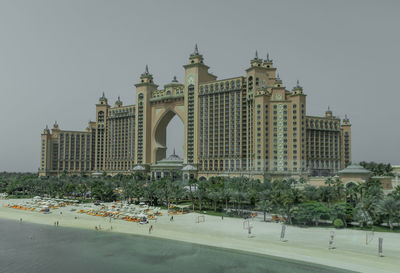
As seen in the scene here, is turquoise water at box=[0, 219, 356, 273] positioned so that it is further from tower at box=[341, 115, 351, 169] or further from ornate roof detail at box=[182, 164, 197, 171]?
tower at box=[341, 115, 351, 169]

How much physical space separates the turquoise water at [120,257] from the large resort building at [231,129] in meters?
75.5

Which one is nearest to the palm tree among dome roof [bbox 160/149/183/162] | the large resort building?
the large resort building

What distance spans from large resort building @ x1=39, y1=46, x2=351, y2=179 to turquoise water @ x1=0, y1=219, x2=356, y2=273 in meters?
75.5

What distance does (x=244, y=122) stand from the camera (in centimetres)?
14112

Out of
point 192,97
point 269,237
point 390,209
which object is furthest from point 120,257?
point 192,97

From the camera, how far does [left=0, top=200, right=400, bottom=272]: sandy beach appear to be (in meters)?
47.3

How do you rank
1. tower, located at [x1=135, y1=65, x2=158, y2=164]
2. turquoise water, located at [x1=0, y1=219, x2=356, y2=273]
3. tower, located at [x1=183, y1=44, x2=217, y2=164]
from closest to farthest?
turquoise water, located at [x1=0, y1=219, x2=356, y2=273]
tower, located at [x1=183, y1=44, x2=217, y2=164]
tower, located at [x1=135, y1=65, x2=158, y2=164]

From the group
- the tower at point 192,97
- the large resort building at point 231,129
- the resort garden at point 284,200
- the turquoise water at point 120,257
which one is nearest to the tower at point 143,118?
the large resort building at point 231,129

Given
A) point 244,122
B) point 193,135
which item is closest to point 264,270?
point 244,122

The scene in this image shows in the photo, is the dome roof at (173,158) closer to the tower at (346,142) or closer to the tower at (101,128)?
the tower at (101,128)

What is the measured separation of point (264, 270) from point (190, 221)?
105 ft

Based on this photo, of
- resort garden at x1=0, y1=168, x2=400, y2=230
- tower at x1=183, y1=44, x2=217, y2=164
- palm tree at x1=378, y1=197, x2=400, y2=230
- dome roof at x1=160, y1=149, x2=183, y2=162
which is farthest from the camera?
dome roof at x1=160, y1=149, x2=183, y2=162

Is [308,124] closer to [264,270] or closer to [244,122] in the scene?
[244,122]

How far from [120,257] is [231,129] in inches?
3777
